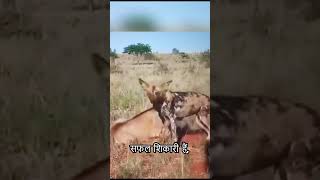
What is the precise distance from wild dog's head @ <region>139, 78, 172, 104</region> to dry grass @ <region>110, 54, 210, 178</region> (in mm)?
17

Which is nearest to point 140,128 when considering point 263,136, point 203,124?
point 203,124

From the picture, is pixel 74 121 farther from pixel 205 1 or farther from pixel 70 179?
pixel 205 1

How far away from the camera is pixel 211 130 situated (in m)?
1.83

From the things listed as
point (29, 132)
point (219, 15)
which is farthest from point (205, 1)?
point (29, 132)

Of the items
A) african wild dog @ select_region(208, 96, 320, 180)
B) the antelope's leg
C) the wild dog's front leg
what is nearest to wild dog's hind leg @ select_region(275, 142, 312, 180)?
african wild dog @ select_region(208, 96, 320, 180)

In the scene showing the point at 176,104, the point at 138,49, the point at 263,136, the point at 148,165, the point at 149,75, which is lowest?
the point at 148,165

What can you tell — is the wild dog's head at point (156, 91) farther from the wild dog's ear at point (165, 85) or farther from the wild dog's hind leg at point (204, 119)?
the wild dog's hind leg at point (204, 119)

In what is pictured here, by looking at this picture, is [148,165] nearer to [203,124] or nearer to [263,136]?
[203,124]

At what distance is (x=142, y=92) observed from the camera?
6.09 ft

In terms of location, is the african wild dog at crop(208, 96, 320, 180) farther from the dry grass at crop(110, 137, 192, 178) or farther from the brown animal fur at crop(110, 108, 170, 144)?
the brown animal fur at crop(110, 108, 170, 144)

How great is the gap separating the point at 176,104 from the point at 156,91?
3.9 inches

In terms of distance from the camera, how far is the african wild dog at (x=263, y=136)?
1.82m

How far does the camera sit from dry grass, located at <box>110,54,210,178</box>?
1.84 m

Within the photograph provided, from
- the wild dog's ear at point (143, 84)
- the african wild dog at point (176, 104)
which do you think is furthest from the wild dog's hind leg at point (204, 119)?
the wild dog's ear at point (143, 84)
